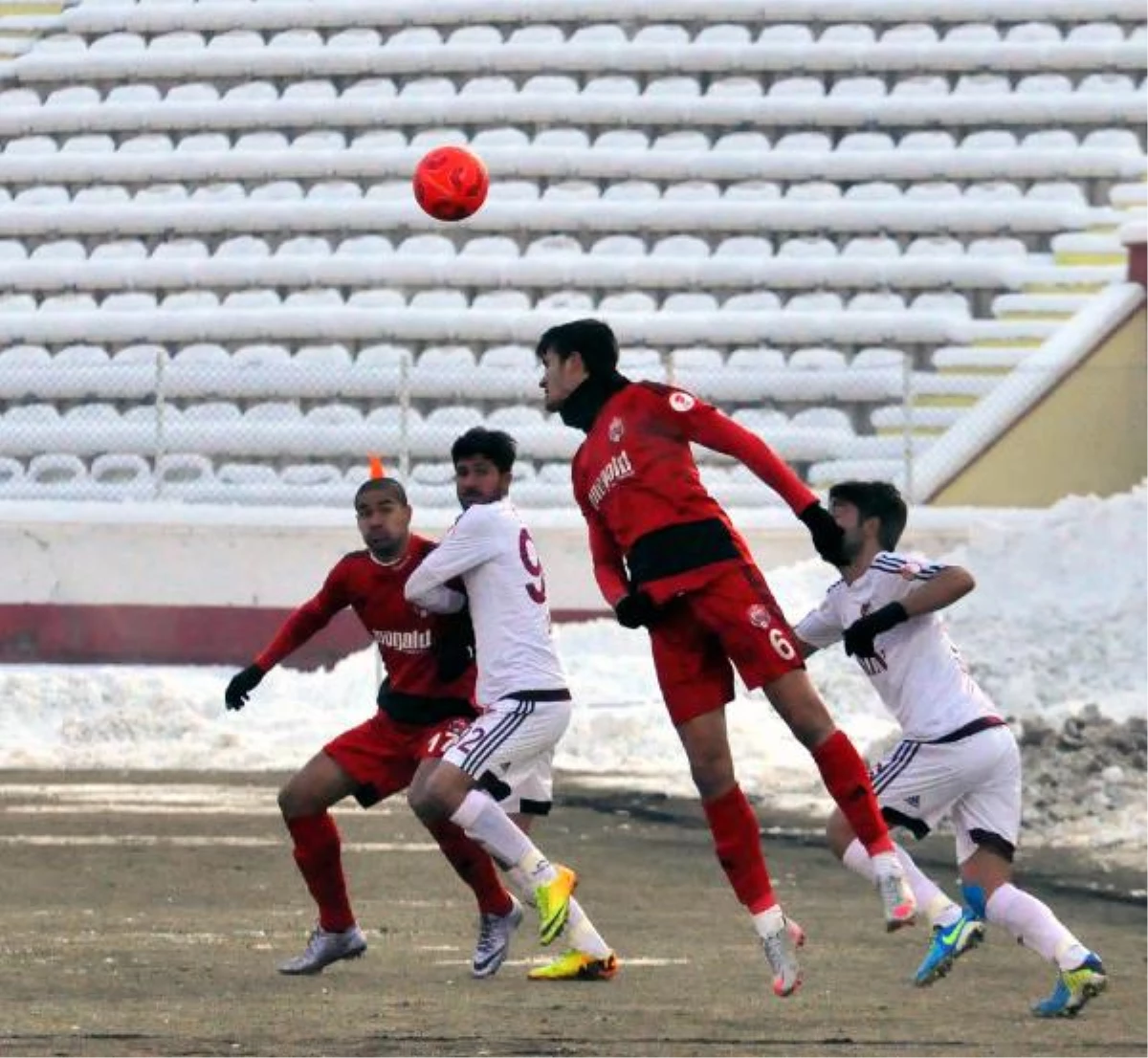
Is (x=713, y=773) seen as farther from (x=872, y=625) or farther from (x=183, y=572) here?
(x=183, y=572)

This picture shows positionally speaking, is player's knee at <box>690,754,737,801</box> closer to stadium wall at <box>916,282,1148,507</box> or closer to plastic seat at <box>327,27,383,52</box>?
stadium wall at <box>916,282,1148,507</box>

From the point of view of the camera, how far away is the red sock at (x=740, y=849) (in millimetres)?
9086

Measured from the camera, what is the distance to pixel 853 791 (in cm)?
903

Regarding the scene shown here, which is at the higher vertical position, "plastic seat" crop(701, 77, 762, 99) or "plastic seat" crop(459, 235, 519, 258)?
"plastic seat" crop(701, 77, 762, 99)

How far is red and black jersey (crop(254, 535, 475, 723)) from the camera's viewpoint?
10469mm

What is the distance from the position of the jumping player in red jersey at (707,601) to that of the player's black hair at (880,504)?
203 mm

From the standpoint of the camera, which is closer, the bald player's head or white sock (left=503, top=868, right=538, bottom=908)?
white sock (left=503, top=868, right=538, bottom=908)

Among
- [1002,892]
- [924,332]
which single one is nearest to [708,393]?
[924,332]

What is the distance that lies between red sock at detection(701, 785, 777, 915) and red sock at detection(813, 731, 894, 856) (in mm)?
258

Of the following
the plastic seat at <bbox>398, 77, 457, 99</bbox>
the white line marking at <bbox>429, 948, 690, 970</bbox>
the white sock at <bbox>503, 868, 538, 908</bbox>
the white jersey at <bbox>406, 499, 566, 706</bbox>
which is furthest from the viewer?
the plastic seat at <bbox>398, 77, 457, 99</bbox>

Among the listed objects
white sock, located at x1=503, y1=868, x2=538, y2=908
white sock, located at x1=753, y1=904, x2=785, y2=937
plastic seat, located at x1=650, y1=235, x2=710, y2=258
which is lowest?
white sock, located at x1=503, y1=868, x2=538, y2=908

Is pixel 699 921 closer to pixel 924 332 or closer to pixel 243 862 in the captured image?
pixel 243 862

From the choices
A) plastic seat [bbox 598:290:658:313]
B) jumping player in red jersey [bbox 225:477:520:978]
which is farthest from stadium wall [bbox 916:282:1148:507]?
jumping player in red jersey [bbox 225:477:520:978]

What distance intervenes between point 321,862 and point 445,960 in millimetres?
495
